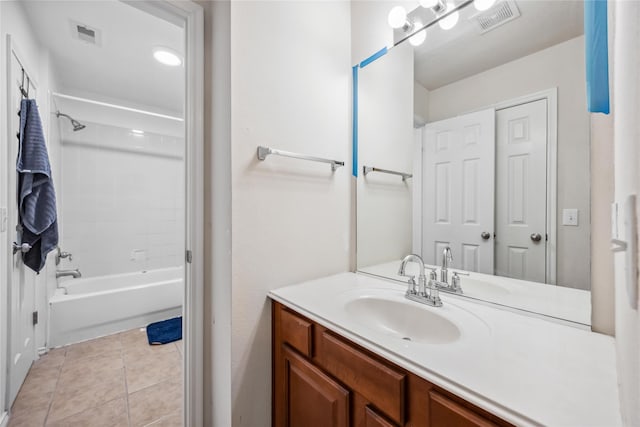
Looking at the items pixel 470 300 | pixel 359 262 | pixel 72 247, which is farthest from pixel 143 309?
pixel 470 300

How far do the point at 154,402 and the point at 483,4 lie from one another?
2.56 meters

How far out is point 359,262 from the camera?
1.50 meters

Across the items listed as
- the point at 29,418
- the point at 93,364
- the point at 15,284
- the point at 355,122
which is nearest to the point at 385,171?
the point at 355,122

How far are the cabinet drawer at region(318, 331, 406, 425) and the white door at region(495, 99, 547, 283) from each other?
66 centimetres

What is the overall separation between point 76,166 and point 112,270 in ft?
3.61

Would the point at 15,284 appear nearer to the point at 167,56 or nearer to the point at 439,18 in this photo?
the point at 167,56

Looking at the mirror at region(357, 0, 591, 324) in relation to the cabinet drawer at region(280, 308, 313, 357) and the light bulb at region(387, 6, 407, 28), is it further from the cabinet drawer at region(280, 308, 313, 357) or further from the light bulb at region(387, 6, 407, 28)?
the cabinet drawer at region(280, 308, 313, 357)

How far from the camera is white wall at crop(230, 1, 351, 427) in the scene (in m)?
1.09

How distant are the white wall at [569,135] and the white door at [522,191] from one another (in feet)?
0.16

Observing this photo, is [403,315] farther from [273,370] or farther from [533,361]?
[273,370]

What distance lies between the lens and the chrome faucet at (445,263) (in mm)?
1138

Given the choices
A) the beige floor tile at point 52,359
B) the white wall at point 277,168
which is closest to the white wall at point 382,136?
the white wall at point 277,168

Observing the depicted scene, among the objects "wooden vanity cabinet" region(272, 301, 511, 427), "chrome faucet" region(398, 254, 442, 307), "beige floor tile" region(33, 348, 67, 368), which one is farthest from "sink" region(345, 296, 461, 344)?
"beige floor tile" region(33, 348, 67, 368)

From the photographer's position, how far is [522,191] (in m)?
0.98
